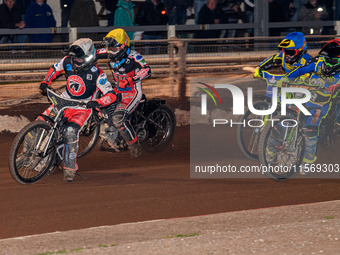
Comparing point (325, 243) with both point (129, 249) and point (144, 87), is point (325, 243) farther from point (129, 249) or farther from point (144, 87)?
Answer: point (144, 87)

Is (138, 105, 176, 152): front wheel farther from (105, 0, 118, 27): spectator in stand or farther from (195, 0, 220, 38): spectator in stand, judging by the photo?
(195, 0, 220, 38): spectator in stand

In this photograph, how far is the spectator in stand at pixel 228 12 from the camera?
56.1ft

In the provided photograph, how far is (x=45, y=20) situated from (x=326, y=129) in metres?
7.39

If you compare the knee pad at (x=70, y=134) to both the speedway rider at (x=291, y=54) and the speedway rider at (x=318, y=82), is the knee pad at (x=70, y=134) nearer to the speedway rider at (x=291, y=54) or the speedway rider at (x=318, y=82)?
the speedway rider at (x=291, y=54)

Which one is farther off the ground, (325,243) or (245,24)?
(245,24)

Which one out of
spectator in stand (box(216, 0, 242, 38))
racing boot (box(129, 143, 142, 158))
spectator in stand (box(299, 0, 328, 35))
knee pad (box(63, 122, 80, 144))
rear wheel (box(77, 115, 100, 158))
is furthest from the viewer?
spectator in stand (box(299, 0, 328, 35))

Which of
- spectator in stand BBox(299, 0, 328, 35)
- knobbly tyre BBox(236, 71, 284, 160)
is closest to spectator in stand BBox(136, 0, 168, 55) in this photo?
spectator in stand BBox(299, 0, 328, 35)

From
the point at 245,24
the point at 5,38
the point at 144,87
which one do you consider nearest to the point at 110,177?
the point at 144,87

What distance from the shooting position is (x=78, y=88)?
30.8 ft

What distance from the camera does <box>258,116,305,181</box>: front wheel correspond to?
29.0 feet

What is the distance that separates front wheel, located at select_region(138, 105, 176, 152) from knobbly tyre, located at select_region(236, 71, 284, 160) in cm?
142

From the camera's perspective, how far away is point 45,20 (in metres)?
15.5

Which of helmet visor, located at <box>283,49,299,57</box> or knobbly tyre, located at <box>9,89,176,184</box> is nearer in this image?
knobbly tyre, located at <box>9,89,176,184</box>

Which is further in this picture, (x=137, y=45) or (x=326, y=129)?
(x=137, y=45)
